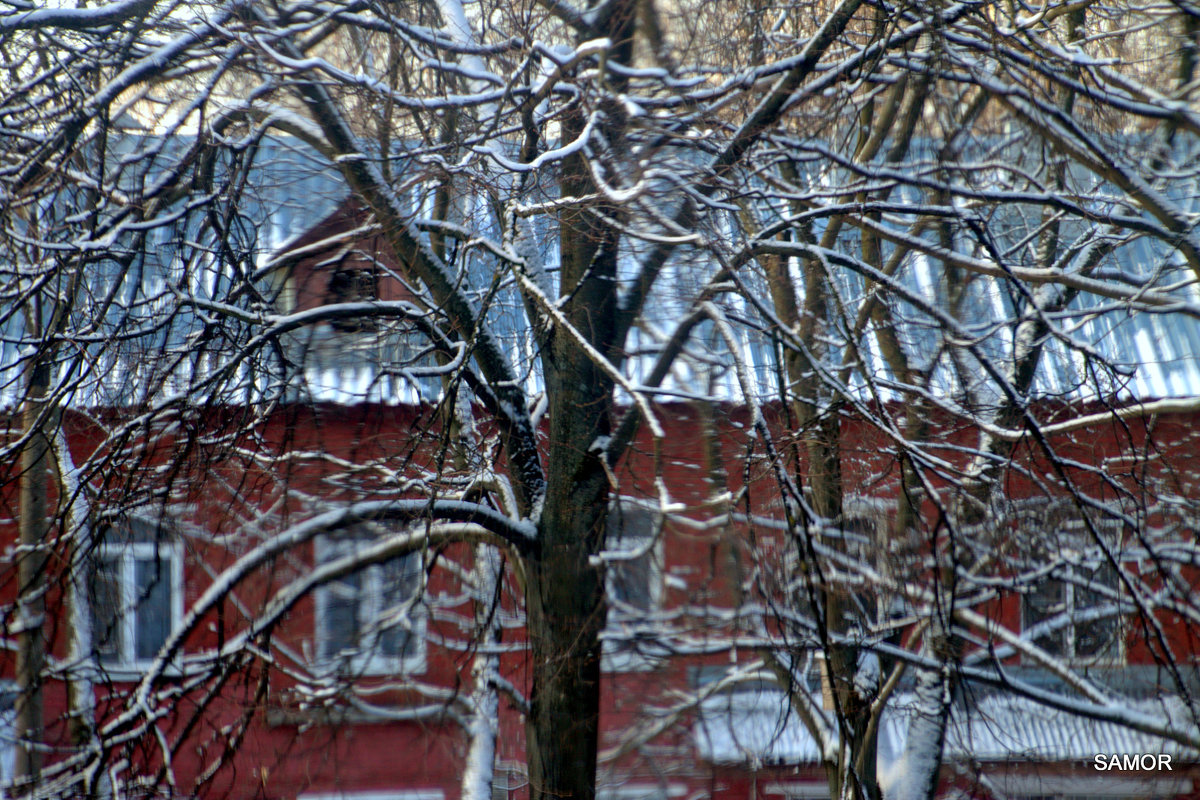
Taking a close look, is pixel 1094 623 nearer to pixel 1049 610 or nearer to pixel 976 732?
pixel 1049 610

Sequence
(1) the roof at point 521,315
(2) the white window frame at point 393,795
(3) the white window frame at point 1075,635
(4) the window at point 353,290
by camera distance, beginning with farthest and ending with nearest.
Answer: (2) the white window frame at point 393,795, (3) the white window frame at point 1075,635, (4) the window at point 353,290, (1) the roof at point 521,315

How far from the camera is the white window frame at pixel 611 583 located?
3.69m

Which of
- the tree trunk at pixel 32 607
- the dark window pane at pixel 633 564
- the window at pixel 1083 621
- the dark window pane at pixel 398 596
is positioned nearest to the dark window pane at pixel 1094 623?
the window at pixel 1083 621

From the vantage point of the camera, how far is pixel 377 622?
3.73 m

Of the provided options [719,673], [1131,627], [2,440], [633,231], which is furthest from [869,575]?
[2,440]

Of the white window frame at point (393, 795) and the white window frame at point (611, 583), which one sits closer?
the white window frame at point (611, 583)

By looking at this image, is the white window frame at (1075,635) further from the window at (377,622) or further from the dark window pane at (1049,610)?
the window at (377,622)

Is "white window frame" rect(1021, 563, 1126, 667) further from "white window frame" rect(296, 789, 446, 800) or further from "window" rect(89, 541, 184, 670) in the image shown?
"window" rect(89, 541, 184, 670)

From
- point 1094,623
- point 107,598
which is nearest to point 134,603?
point 107,598

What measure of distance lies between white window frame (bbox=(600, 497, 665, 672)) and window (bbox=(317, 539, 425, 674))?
2.80 feet

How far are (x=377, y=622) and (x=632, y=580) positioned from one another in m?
1.11

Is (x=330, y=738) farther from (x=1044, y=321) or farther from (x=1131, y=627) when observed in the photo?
(x=1131, y=627)

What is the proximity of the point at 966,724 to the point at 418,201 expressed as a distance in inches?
148

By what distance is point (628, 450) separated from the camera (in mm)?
4234
